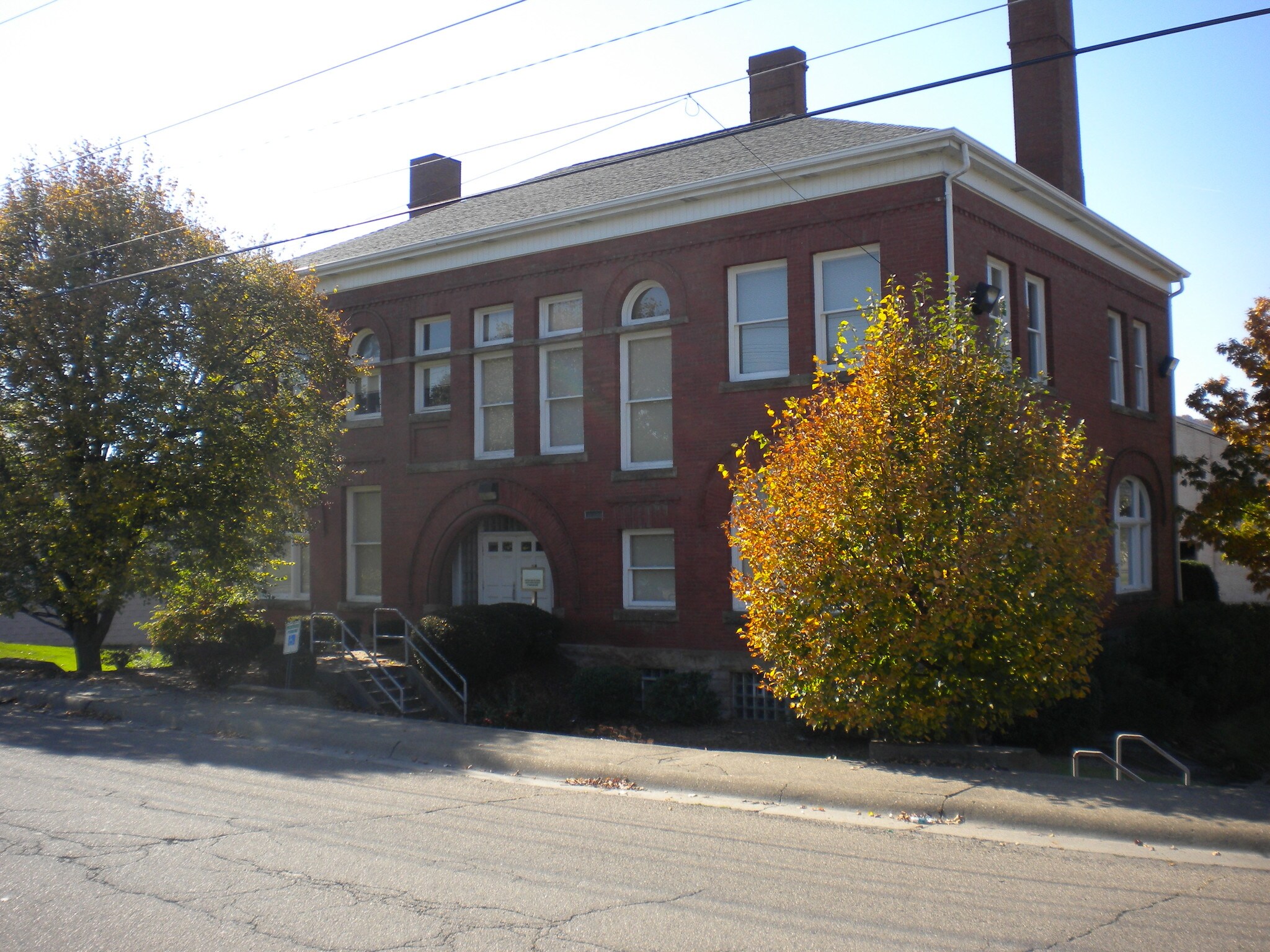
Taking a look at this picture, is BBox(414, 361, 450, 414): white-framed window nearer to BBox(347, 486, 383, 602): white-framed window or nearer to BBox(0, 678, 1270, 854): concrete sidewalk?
BBox(347, 486, 383, 602): white-framed window

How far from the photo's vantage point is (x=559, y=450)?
19094mm

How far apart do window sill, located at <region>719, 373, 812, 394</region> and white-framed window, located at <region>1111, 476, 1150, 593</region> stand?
8962 millimetres

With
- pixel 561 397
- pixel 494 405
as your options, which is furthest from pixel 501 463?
pixel 561 397

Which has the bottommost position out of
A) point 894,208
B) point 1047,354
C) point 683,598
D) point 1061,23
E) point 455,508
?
point 683,598

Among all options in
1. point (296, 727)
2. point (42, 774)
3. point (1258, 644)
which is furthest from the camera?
point (1258, 644)

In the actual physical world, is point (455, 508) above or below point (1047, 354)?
below

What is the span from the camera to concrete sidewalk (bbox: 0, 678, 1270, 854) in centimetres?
789

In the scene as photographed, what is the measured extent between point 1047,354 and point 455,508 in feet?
37.1

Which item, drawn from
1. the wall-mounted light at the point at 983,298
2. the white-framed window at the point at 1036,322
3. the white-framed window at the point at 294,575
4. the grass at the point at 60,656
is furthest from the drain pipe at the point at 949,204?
the grass at the point at 60,656

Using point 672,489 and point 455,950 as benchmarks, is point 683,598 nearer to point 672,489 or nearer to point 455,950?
point 672,489

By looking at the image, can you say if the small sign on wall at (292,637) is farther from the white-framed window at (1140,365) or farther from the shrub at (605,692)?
the white-framed window at (1140,365)

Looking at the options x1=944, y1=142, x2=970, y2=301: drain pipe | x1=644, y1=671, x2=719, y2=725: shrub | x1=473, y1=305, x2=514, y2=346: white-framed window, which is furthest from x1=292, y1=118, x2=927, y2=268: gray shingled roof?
x1=644, y1=671, x2=719, y2=725: shrub

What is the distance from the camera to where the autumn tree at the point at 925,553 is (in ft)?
34.0

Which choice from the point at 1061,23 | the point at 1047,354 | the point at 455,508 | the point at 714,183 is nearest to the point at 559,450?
the point at 455,508
